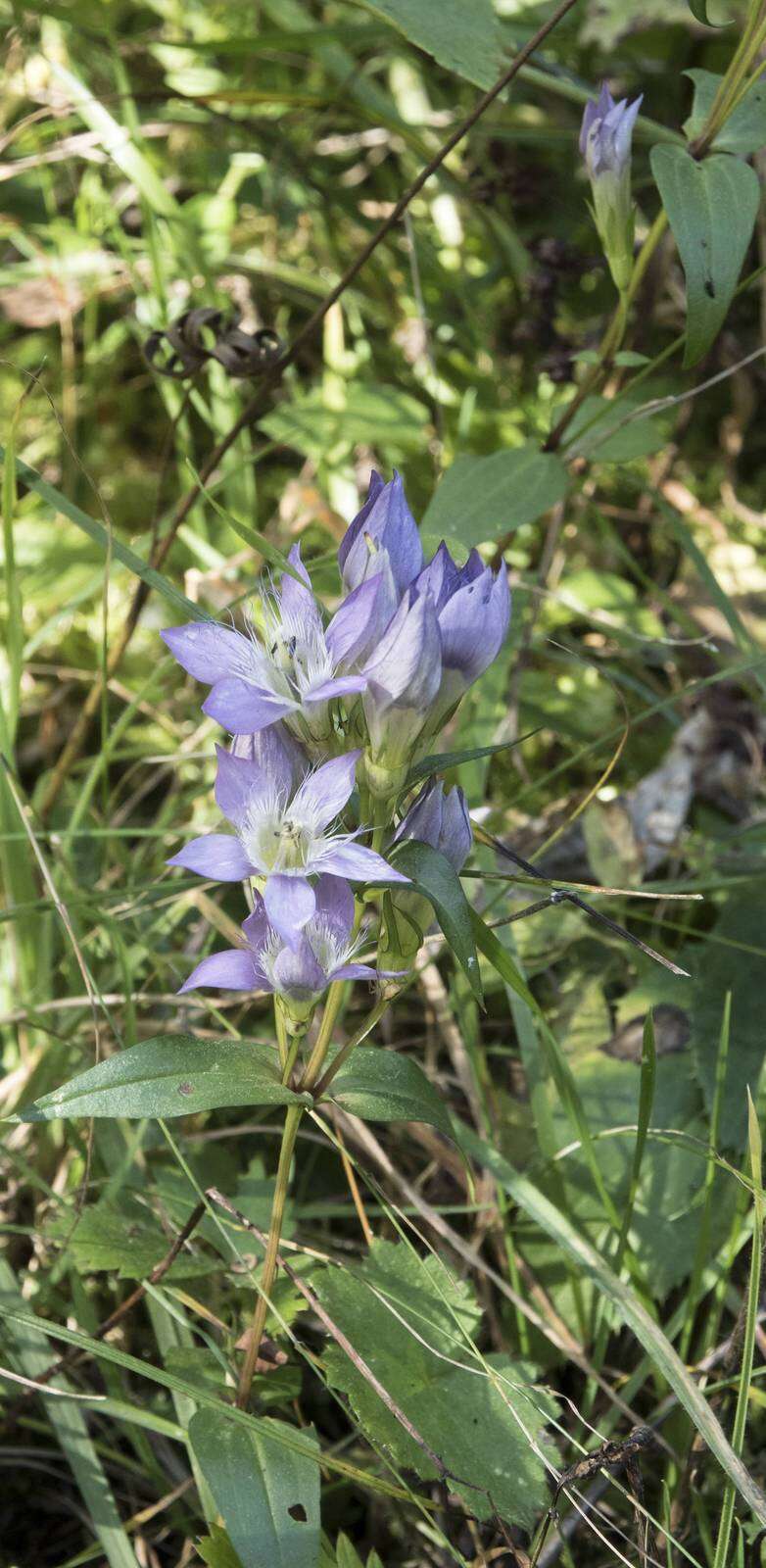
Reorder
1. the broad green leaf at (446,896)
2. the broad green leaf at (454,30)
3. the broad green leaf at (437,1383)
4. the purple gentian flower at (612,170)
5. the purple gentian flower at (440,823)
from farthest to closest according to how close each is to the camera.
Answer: the broad green leaf at (454,30) → the purple gentian flower at (612,170) → the broad green leaf at (437,1383) → the purple gentian flower at (440,823) → the broad green leaf at (446,896)

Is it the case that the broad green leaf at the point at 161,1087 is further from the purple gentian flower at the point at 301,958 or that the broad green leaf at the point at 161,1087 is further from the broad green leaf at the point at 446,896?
the broad green leaf at the point at 446,896

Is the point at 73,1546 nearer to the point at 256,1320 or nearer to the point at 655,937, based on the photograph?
the point at 256,1320

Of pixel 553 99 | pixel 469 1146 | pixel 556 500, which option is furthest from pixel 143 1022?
pixel 553 99

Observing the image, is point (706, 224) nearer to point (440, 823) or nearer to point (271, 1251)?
point (440, 823)

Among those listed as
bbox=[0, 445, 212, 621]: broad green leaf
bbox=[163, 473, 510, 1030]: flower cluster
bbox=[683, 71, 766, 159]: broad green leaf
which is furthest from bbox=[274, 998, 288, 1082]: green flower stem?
bbox=[683, 71, 766, 159]: broad green leaf

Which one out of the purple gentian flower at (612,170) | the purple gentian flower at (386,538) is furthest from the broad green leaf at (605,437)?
the purple gentian flower at (386,538)

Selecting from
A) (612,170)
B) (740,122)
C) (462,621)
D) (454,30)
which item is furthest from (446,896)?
(454,30)
